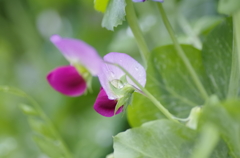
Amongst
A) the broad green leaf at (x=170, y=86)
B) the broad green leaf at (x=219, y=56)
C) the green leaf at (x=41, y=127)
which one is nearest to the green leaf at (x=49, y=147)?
the green leaf at (x=41, y=127)

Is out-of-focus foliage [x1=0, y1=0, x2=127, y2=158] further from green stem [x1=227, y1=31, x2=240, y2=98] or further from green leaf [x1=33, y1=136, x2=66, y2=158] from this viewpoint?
green stem [x1=227, y1=31, x2=240, y2=98]

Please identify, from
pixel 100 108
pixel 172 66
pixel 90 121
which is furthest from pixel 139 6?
pixel 100 108

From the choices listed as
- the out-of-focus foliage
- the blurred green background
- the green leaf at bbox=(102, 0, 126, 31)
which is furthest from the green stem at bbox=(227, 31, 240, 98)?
the out-of-focus foliage

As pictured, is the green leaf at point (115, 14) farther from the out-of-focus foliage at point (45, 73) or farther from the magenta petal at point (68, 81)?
the out-of-focus foliage at point (45, 73)

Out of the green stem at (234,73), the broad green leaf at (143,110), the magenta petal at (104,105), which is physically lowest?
the broad green leaf at (143,110)

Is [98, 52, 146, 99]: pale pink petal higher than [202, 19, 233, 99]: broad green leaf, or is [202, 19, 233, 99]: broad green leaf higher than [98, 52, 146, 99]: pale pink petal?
[98, 52, 146, 99]: pale pink petal

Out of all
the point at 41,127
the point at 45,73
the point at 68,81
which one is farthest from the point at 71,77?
the point at 45,73

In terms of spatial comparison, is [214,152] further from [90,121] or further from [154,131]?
[90,121]
